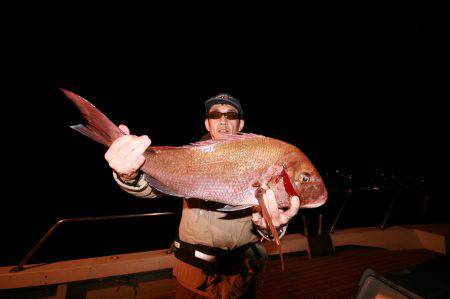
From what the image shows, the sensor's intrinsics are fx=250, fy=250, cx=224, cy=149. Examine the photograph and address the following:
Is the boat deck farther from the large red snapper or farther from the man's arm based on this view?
the man's arm

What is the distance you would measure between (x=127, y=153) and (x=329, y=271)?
485 centimetres

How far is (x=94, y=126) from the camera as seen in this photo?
1.92m

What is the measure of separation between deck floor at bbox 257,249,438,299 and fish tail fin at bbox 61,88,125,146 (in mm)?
3691

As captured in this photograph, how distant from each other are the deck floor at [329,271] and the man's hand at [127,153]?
3.43 meters

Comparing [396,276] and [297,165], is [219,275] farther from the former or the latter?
[396,276]

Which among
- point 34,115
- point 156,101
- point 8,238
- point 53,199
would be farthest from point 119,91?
point 8,238

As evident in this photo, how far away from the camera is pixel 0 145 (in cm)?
4656

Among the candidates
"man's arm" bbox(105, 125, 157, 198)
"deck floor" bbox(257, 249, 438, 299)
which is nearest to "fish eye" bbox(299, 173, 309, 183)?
"man's arm" bbox(105, 125, 157, 198)

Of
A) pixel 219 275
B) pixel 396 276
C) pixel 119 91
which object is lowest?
pixel 219 275

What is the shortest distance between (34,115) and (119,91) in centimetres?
5311

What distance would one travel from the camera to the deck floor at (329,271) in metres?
4.33

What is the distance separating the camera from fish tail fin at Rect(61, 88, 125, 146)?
179 cm

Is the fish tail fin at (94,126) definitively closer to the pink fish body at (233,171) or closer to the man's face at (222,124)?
the pink fish body at (233,171)

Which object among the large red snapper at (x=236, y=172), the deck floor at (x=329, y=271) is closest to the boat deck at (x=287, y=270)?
the deck floor at (x=329, y=271)
